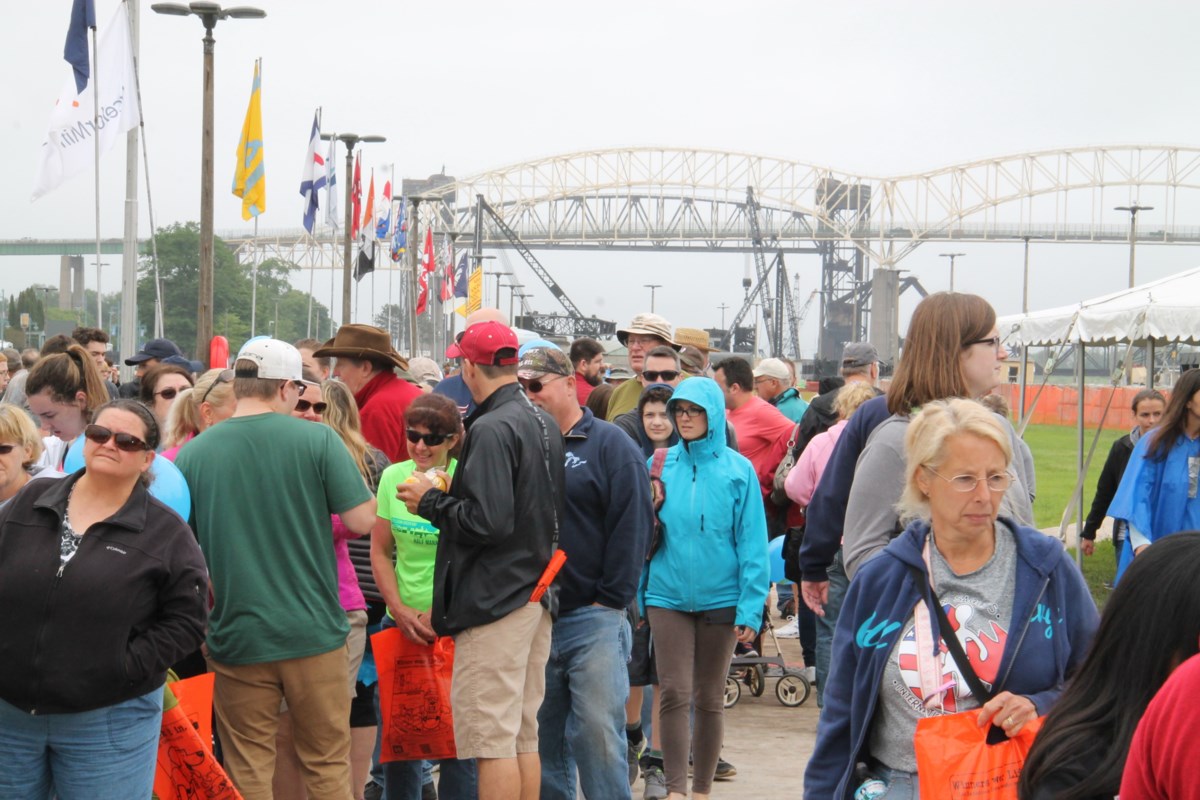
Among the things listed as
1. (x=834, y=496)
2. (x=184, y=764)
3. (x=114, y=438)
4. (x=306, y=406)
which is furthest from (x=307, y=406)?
(x=834, y=496)

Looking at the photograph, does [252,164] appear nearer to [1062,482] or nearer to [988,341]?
[1062,482]

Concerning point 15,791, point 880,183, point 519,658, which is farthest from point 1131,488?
point 880,183

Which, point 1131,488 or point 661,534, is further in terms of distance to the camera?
point 1131,488

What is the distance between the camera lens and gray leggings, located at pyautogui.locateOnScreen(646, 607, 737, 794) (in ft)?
22.4

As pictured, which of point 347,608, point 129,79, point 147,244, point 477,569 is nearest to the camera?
point 477,569

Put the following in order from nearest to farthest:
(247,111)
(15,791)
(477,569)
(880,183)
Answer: (15,791)
(477,569)
(247,111)
(880,183)

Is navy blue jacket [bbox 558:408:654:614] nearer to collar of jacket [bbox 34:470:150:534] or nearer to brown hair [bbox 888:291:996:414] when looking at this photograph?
brown hair [bbox 888:291:996:414]

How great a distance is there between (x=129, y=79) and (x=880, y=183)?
5637 inches

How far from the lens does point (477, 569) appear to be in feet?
17.7

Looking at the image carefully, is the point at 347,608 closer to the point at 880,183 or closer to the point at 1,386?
the point at 1,386

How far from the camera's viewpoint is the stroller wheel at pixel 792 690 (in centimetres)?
983

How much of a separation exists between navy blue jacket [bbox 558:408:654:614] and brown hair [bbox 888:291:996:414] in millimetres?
1821

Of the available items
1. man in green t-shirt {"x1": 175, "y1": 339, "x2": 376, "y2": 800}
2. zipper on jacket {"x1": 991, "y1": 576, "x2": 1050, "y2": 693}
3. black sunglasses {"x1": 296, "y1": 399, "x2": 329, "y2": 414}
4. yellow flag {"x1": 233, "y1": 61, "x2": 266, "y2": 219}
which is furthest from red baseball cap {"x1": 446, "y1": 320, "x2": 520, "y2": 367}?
yellow flag {"x1": 233, "y1": 61, "x2": 266, "y2": 219}

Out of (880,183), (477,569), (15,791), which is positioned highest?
(880,183)
